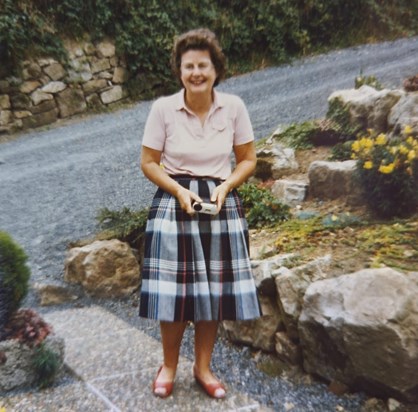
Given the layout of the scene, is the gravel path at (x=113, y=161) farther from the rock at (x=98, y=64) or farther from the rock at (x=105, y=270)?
the rock at (x=98, y=64)

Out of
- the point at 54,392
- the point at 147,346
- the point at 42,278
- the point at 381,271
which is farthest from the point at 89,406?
the point at 42,278

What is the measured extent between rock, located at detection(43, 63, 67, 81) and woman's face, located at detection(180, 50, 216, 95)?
706cm

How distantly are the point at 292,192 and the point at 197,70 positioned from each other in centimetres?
193

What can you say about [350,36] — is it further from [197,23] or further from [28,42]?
[28,42]

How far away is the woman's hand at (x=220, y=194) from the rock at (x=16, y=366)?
105 centimetres

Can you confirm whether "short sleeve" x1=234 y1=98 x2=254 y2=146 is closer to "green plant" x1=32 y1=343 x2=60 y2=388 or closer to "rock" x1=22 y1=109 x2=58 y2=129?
"green plant" x1=32 y1=343 x2=60 y2=388

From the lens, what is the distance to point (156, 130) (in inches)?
84.4

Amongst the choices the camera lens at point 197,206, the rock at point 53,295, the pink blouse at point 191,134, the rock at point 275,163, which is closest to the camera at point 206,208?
the camera lens at point 197,206

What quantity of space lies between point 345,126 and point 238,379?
8.80ft

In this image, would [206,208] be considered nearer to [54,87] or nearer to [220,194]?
[220,194]

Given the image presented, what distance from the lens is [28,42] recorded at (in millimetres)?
8367

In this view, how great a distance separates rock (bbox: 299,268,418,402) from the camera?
2.27 meters

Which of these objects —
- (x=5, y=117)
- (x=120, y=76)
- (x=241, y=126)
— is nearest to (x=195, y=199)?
(x=241, y=126)

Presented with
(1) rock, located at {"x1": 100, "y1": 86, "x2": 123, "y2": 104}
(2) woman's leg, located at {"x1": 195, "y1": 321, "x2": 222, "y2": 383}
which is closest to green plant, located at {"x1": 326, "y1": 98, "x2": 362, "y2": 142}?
(2) woman's leg, located at {"x1": 195, "y1": 321, "x2": 222, "y2": 383}
